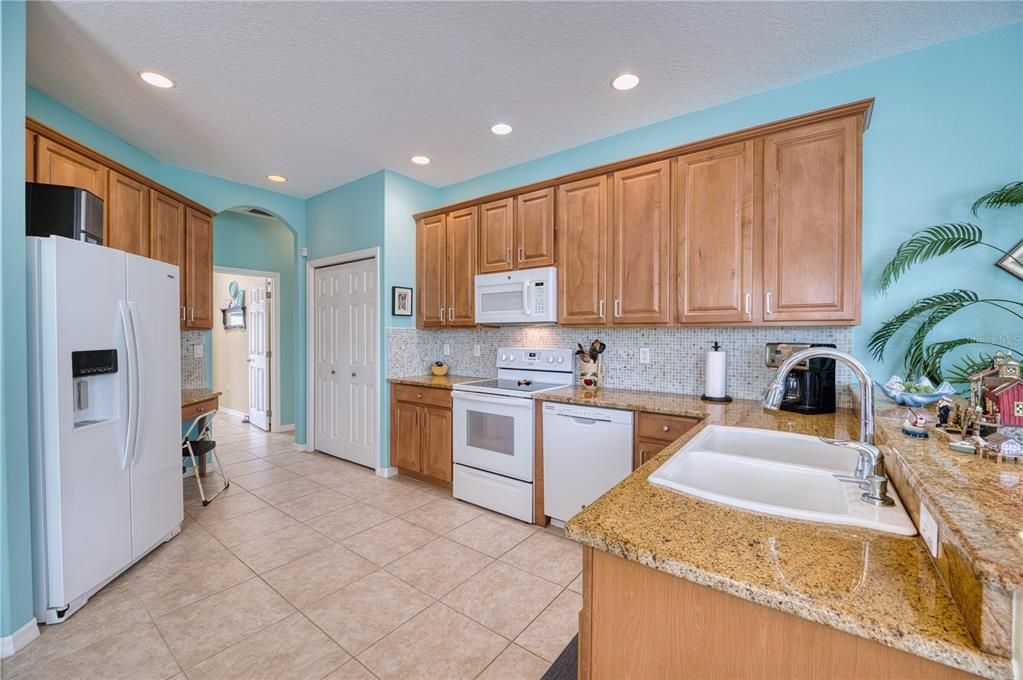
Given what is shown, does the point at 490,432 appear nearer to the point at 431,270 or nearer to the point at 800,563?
the point at 431,270

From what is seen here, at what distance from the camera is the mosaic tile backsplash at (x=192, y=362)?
12.8 ft

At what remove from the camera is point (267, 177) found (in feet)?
13.1

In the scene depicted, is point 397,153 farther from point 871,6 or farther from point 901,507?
point 901,507

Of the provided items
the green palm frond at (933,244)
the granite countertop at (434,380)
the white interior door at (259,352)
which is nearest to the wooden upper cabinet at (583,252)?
the granite countertop at (434,380)

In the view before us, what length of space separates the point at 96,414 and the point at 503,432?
2259 millimetres

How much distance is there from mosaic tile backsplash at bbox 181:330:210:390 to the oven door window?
2.79 m

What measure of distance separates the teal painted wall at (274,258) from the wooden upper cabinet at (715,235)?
14.6 feet

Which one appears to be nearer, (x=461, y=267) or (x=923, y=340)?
(x=923, y=340)

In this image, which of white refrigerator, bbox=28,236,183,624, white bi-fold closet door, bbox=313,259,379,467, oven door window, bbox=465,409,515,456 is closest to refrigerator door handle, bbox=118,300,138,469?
white refrigerator, bbox=28,236,183,624

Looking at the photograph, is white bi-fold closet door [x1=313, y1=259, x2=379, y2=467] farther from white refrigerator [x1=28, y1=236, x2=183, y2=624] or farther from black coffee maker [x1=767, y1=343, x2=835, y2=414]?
black coffee maker [x1=767, y1=343, x2=835, y2=414]

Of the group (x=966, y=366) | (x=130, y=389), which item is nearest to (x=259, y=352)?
→ (x=130, y=389)

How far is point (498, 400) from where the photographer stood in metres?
3.02

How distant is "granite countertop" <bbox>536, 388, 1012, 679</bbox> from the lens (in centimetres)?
57

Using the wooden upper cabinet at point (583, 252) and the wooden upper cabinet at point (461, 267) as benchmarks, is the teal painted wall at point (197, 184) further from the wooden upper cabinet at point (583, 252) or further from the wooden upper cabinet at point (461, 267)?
the wooden upper cabinet at point (583, 252)
